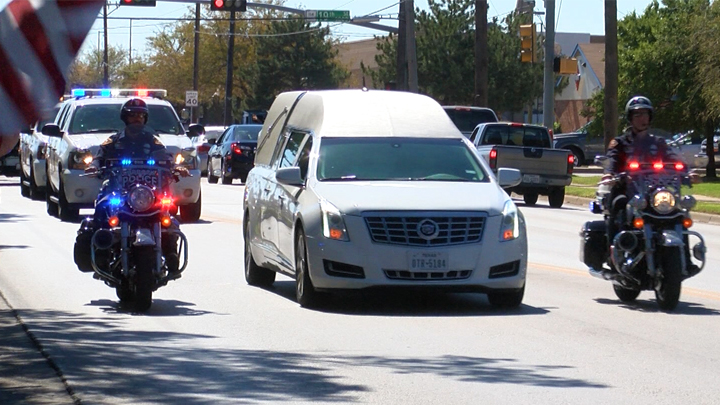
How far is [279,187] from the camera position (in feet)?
41.6

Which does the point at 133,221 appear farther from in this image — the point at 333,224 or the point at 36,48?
the point at 36,48

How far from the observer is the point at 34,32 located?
89.4 inches

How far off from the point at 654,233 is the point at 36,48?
9.36 metres

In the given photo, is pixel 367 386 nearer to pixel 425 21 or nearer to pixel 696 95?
pixel 696 95

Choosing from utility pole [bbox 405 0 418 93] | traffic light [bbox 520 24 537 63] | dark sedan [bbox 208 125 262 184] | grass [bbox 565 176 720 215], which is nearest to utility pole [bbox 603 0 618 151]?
grass [bbox 565 176 720 215]

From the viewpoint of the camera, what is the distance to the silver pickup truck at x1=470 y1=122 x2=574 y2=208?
94.6 ft

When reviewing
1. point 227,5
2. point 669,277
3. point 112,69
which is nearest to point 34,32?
Result: point 669,277

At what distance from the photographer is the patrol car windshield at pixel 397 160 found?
39.8 feet

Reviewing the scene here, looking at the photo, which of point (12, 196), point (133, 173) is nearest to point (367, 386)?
point (133, 173)

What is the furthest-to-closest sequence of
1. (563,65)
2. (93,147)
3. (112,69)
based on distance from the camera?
(112,69) < (563,65) < (93,147)

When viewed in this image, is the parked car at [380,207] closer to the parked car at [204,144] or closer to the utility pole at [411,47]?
the parked car at [204,144]

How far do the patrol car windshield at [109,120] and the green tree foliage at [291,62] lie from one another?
6222 cm

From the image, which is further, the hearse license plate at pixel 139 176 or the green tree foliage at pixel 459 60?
the green tree foliage at pixel 459 60

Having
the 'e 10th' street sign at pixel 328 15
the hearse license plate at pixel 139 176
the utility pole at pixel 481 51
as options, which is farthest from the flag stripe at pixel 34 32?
the 'e 10th' street sign at pixel 328 15
